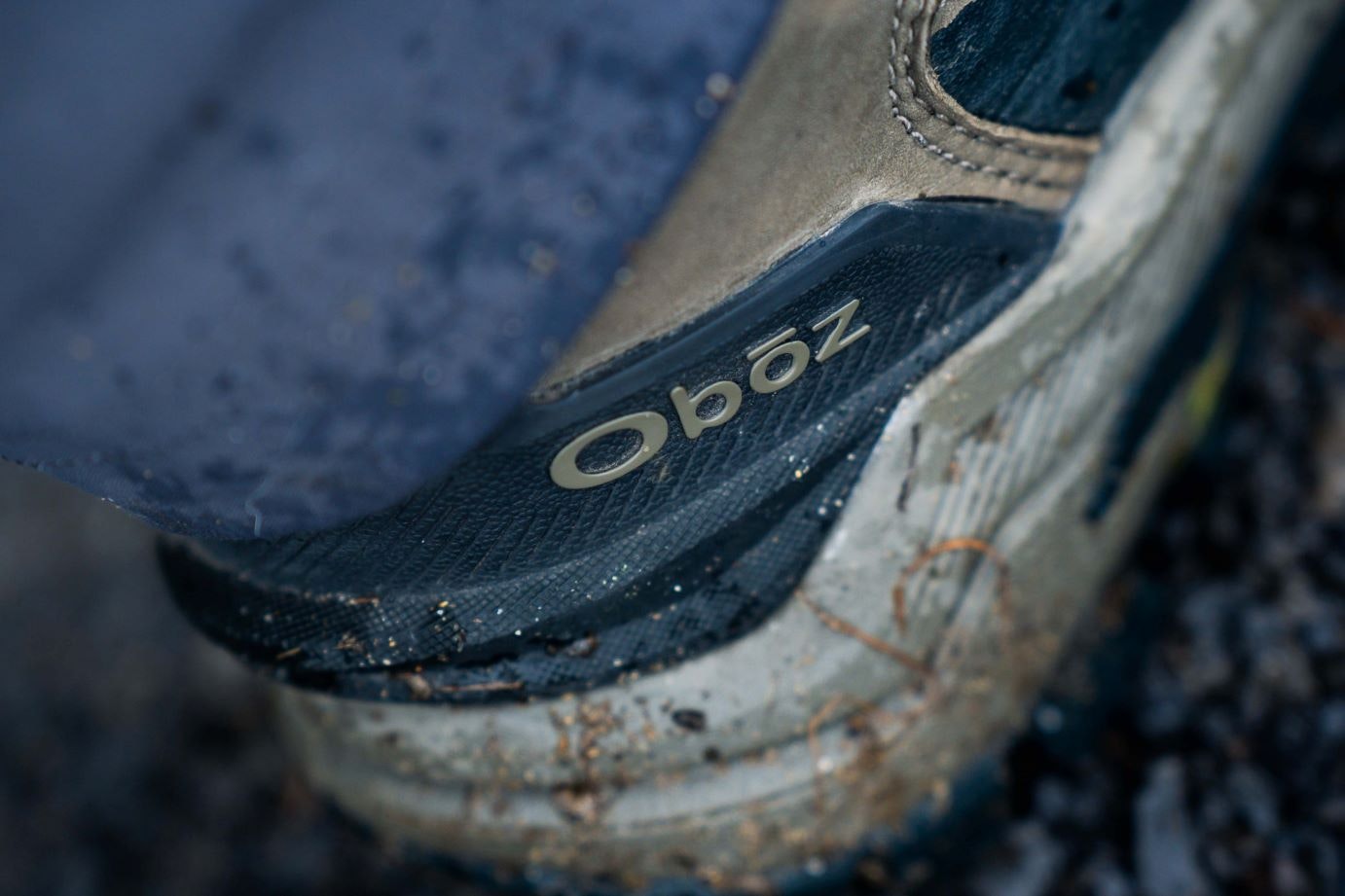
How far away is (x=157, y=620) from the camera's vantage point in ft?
4.33

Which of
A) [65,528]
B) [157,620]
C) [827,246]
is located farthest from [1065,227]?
[65,528]

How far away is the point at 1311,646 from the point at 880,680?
56 centimetres

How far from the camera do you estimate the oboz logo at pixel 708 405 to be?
57 cm

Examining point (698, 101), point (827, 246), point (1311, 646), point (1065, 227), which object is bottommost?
point (1311, 646)

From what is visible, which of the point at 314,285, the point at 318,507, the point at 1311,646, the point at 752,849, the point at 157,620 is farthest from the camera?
the point at 157,620

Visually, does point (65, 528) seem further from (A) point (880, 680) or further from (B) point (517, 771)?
(A) point (880, 680)

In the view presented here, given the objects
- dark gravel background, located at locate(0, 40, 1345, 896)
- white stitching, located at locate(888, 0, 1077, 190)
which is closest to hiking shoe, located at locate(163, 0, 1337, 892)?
white stitching, located at locate(888, 0, 1077, 190)
